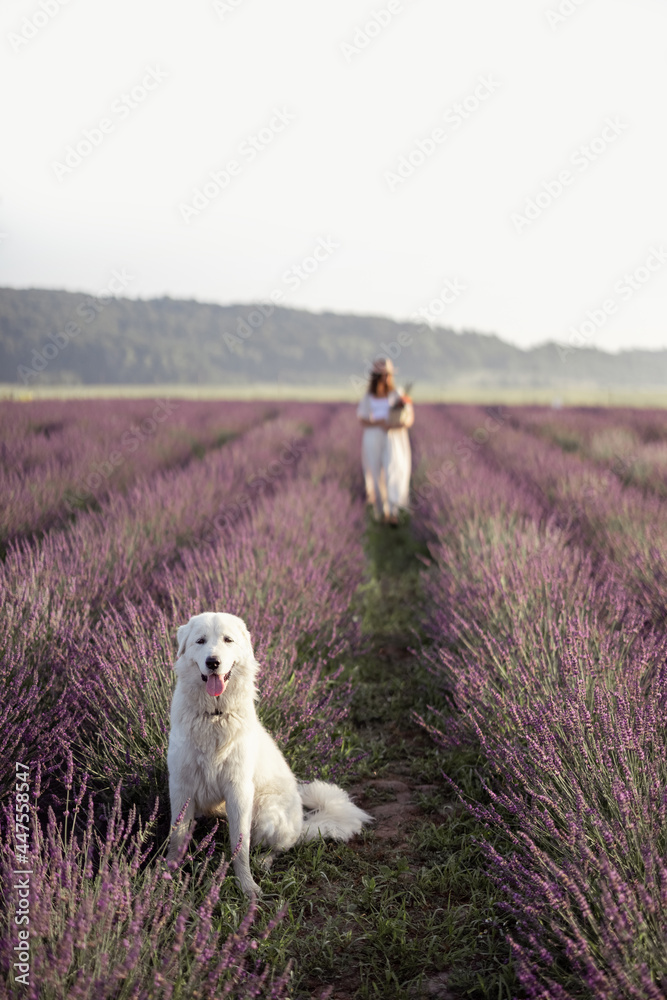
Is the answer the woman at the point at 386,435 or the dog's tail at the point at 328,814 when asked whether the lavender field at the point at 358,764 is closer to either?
the dog's tail at the point at 328,814

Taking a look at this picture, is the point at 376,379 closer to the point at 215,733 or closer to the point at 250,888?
the point at 215,733

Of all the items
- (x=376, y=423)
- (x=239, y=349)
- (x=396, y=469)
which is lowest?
(x=396, y=469)

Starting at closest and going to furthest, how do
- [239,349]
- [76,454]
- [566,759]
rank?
[566,759] → [76,454] → [239,349]

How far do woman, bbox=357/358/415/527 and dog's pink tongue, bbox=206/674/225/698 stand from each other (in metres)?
5.54

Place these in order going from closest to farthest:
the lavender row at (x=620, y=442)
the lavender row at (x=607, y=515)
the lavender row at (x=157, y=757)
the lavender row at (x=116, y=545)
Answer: the lavender row at (x=157, y=757) < the lavender row at (x=116, y=545) < the lavender row at (x=607, y=515) < the lavender row at (x=620, y=442)

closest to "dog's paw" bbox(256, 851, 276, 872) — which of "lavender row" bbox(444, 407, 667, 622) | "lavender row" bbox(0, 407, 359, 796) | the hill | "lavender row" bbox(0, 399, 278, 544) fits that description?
"lavender row" bbox(0, 407, 359, 796)

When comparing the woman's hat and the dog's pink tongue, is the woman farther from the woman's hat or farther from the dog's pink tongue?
the dog's pink tongue

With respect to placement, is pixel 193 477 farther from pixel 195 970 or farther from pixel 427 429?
pixel 427 429

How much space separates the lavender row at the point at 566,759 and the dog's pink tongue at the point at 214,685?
2.55 feet

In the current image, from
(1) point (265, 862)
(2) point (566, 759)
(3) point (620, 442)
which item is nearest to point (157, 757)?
A: (1) point (265, 862)

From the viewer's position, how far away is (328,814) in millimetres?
2201

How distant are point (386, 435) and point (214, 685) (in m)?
5.71

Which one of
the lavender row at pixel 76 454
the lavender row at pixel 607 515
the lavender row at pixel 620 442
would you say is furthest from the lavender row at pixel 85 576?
the lavender row at pixel 620 442

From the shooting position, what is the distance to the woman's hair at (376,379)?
702 cm
